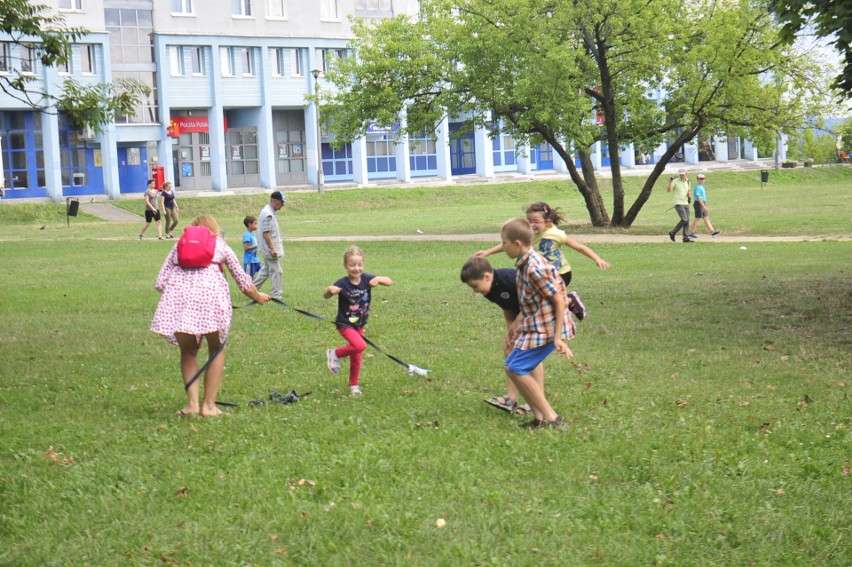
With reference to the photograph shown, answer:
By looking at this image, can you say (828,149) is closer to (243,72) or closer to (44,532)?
(243,72)

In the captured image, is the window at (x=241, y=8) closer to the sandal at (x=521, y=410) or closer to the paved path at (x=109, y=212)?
the paved path at (x=109, y=212)

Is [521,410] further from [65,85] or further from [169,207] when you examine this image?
[169,207]

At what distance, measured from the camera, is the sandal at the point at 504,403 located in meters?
8.45

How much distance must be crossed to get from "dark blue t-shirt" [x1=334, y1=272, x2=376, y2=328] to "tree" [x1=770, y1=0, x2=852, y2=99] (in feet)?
18.8

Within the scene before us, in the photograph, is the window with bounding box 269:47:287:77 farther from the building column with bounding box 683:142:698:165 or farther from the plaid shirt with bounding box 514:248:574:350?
the plaid shirt with bounding box 514:248:574:350

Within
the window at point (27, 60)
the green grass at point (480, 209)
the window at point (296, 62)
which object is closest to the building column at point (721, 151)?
the green grass at point (480, 209)

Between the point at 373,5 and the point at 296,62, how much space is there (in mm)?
6571

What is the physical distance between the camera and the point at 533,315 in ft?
25.9

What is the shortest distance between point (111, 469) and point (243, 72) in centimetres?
5639

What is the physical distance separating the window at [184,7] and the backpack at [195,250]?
53.1 meters

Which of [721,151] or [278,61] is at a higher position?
[278,61]

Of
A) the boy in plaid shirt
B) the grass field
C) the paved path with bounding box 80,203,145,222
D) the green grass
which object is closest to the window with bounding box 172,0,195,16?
the green grass

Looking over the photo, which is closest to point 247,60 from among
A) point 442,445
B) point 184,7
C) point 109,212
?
point 184,7

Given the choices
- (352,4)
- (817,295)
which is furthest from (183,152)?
(817,295)
